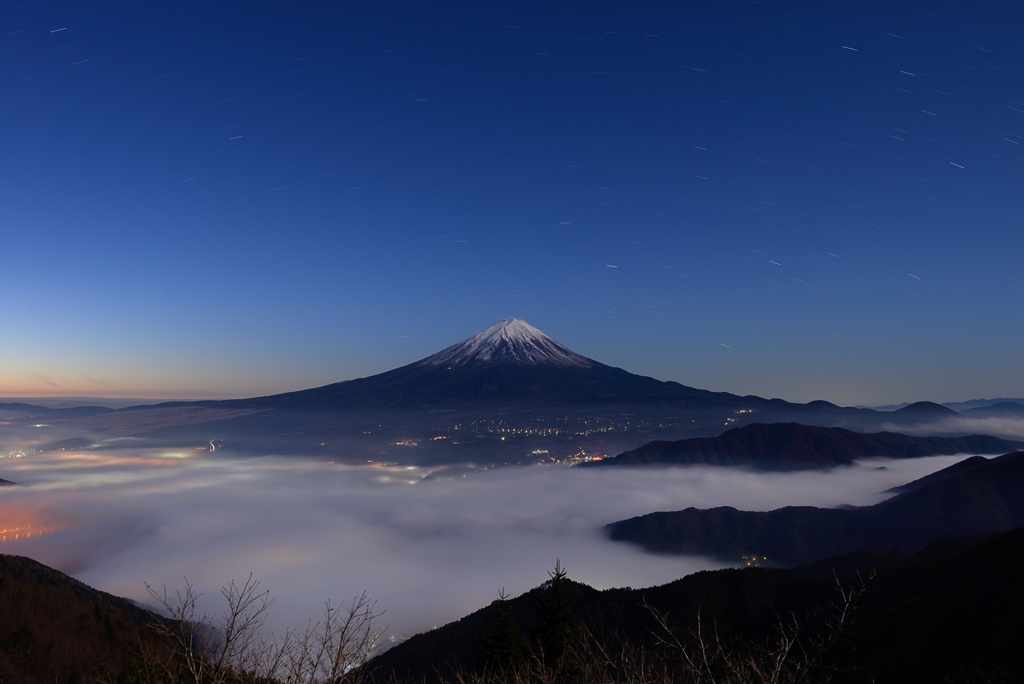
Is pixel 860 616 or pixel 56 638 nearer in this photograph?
pixel 56 638

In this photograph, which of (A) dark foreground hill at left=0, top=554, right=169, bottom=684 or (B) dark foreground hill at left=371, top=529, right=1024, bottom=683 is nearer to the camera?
(A) dark foreground hill at left=0, top=554, right=169, bottom=684

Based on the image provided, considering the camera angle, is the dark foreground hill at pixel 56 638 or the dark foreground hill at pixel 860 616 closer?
the dark foreground hill at pixel 56 638

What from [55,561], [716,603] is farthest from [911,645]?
[55,561]

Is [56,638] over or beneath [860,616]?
over

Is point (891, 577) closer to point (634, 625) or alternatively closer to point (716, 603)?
point (716, 603)
